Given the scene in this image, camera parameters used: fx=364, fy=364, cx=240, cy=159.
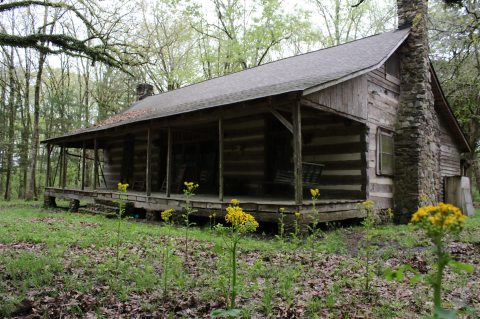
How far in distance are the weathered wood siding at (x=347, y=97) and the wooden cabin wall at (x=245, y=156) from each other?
126 inches

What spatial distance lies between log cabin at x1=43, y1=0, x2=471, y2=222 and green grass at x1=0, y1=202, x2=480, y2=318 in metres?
2.54

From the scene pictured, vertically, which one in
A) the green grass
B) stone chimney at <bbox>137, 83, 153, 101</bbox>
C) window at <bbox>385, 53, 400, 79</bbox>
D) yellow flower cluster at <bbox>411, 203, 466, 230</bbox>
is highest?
stone chimney at <bbox>137, 83, 153, 101</bbox>

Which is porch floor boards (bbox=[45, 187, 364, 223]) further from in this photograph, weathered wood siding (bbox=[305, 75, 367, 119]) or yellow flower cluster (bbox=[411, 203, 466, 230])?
yellow flower cluster (bbox=[411, 203, 466, 230])

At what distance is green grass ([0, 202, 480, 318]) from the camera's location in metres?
3.65

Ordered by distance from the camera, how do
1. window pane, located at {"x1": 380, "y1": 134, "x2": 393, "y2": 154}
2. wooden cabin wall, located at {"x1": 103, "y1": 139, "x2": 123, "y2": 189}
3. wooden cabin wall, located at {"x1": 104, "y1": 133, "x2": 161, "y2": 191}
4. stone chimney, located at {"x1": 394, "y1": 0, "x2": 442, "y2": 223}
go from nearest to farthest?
window pane, located at {"x1": 380, "y1": 134, "x2": 393, "y2": 154} → stone chimney, located at {"x1": 394, "y1": 0, "x2": 442, "y2": 223} → wooden cabin wall, located at {"x1": 104, "y1": 133, "x2": 161, "y2": 191} → wooden cabin wall, located at {"x1": 103, "y1": 139, "x2": 123, "y2": 189}

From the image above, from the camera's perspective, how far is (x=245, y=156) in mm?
12531

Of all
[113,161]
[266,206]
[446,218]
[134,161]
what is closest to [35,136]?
[113,161]

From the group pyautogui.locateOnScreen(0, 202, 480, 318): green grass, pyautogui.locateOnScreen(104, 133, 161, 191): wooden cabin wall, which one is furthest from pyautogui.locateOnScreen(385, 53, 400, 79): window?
pyautogui.locateOnScreen(104, 133, 161, 191): wooden cabin wall

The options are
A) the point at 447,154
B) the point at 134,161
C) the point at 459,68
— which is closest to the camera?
the point at 459,68

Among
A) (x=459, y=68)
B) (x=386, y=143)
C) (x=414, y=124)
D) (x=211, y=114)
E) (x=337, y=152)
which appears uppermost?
(x=459, y=68)

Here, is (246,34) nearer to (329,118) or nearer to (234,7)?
(234,7)

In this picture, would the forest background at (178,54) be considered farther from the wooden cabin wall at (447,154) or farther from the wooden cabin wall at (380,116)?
the wooden cabin wall at (380,116)

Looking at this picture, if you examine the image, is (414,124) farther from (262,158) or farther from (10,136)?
(10,136)

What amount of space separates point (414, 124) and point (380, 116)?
4.90 ft
